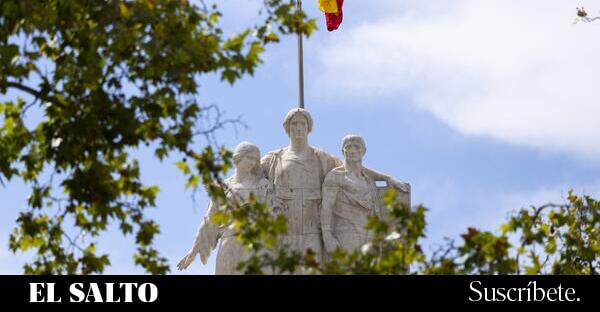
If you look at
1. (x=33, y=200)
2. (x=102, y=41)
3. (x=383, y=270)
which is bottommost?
(x=383, y=270)

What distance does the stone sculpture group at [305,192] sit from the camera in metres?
32.6

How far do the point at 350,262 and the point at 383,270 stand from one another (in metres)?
0.44

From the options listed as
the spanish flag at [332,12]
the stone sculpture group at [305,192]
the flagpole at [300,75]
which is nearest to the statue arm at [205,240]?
the stone sculpture group at [305,192]

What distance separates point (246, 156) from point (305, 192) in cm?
118

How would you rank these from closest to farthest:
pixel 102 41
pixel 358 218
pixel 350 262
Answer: pixel 350 262, pixel 102 41, pixel 358 218

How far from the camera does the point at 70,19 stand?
83.3ft

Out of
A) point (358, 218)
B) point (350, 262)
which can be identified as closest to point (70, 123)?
point (350, 262)

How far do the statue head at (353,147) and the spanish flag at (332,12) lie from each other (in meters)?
5.00

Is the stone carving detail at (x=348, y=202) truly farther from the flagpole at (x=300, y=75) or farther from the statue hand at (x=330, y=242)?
the flagpole at (x=300, y=75)

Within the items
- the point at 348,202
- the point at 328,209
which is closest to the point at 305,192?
the point at 328,209

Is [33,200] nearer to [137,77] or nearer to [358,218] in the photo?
[137,77]

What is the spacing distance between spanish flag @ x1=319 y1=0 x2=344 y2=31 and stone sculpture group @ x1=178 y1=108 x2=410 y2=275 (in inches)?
183

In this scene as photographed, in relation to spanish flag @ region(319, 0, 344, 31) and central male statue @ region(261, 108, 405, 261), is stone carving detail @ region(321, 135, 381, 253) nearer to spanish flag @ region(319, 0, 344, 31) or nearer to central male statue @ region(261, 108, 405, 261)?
central male statue @ region(261, 108, 405, 261)
